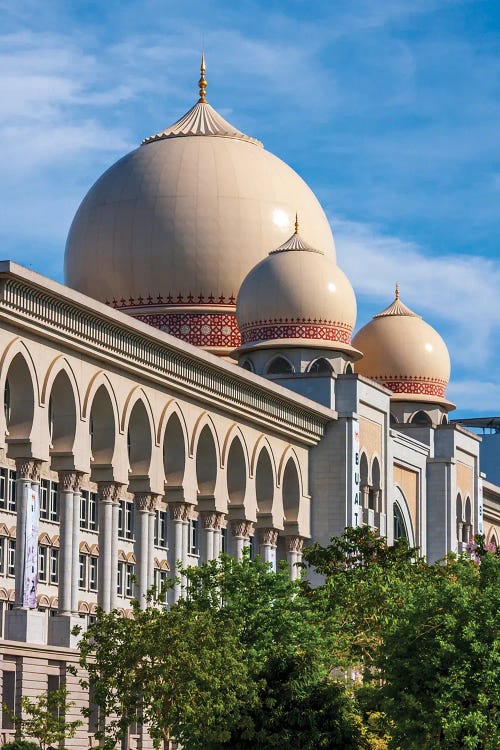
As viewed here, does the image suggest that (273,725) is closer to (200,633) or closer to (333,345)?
(200,633)

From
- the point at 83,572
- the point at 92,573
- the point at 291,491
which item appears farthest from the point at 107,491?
the point at 291,491

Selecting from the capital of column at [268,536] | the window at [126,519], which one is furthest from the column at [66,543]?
the window at [126,519]

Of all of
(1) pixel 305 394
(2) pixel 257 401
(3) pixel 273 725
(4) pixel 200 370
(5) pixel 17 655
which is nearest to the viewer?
(3) pixel 273 725

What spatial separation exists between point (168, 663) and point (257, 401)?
17.5m

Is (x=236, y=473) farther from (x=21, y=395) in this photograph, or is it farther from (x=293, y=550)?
(x=21, y=395)

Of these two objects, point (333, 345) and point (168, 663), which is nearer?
point (168, 663)

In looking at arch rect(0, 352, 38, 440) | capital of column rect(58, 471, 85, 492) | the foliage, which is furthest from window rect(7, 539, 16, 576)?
the foliage

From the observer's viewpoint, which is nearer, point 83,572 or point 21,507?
point 21,507

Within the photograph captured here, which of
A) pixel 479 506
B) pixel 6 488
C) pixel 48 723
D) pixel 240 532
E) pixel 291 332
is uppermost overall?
pixel 291 332

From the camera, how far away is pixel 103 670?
31297 millimetres

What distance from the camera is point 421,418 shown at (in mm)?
60938

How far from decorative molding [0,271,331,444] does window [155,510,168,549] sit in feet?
14.5

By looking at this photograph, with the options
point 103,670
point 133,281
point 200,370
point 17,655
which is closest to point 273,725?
point 103,670

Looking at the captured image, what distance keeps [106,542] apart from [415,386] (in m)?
22.2
